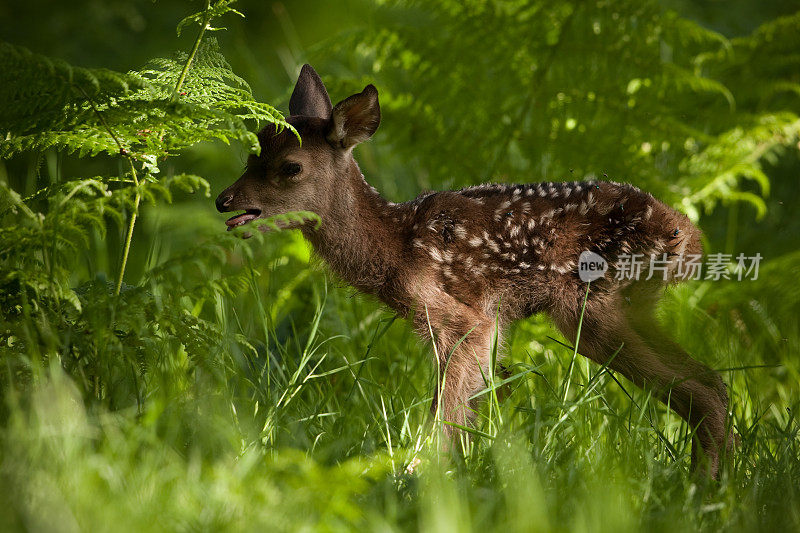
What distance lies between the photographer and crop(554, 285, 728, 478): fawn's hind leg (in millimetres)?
3518

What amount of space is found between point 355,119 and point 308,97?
16.1 inches

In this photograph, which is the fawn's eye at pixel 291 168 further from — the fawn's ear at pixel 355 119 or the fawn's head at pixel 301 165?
the fawn's ear at pixel 355 119

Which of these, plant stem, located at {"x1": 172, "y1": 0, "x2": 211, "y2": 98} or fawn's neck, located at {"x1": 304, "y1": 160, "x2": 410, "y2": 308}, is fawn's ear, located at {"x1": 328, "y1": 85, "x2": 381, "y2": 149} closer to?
fawn's neck, located at {"x1": 304, "y1": 160, "x2": 410, "y2": 308}

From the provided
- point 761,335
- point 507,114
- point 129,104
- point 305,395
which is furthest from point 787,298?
point 129,104

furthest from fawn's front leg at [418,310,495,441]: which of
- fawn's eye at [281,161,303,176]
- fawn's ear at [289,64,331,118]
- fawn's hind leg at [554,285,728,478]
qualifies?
fawn's ear at [289,64,331,118]

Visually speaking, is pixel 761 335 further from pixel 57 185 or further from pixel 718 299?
pixel 57 185

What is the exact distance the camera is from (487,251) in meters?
3.69

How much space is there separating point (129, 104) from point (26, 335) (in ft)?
2.72

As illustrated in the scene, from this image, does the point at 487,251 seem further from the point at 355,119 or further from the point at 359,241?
the point at 355,119

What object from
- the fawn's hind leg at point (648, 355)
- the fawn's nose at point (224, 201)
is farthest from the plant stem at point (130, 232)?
the fawn's hind leg at point (648, 355)

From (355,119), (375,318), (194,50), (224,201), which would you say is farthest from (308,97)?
(375,318)

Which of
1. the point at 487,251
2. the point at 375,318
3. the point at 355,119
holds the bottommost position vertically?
the point at 375,318

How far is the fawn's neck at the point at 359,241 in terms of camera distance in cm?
370

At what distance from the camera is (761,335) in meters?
4.52
